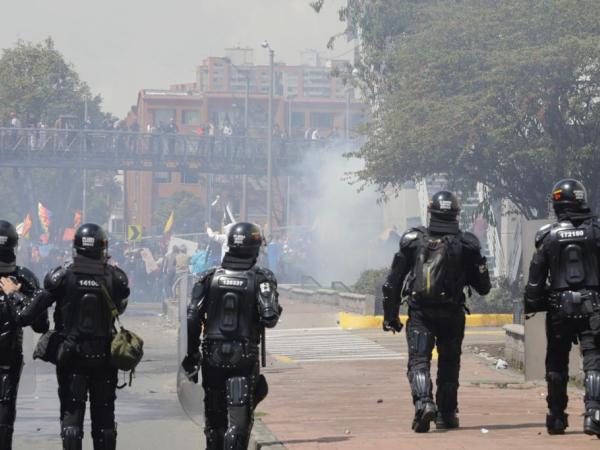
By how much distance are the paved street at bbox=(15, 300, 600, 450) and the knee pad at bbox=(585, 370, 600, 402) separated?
324mm

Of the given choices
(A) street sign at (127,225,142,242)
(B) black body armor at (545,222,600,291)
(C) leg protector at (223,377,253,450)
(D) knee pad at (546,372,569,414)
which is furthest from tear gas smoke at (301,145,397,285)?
(C) leg protector at (223,377,253,450)

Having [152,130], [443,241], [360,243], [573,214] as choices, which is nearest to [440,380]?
[443,241]

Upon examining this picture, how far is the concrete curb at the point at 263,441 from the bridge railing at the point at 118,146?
53355mm

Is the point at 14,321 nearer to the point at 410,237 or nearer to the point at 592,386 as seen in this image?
the point at 410,237

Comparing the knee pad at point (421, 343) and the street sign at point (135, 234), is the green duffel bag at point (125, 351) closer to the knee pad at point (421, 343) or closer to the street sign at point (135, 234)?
the knee pad at point (421, 343)

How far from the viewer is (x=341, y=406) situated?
13734 mm

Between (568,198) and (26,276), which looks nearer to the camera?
(26,276)

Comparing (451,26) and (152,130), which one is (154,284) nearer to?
(451,26)

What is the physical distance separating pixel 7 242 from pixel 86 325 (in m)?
0.92

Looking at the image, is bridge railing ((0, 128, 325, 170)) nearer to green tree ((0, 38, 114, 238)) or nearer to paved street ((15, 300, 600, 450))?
green tree ((0, 38, 114, 238))

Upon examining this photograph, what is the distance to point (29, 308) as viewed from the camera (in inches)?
379

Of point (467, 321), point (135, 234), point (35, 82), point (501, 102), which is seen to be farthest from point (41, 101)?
A: point (467, 321)

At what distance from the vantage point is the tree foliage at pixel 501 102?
98.1 feet

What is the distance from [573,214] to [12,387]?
3966mm
